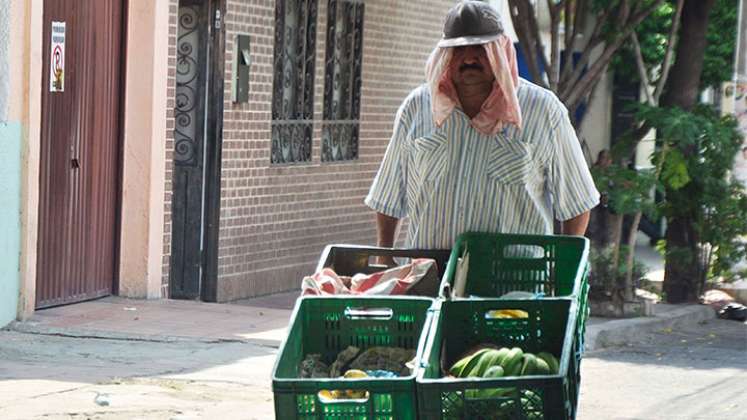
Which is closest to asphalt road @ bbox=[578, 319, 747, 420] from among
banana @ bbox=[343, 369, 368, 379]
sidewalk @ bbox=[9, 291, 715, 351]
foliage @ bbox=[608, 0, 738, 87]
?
sidewalk @ bbox=[9, 291, 715, 351]

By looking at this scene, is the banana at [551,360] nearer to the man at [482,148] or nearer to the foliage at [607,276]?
the man at [482,148]

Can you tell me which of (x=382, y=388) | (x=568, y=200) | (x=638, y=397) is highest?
(x=568, y=200)

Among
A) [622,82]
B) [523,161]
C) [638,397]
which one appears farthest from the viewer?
[622,82]

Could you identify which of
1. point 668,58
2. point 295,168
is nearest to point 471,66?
point 295,168

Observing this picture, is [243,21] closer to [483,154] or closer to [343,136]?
[343,136]

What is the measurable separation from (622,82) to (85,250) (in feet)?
53.7

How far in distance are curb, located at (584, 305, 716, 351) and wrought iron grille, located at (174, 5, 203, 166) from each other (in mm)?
3607

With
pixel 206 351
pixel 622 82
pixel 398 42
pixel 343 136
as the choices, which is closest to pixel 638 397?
pixel 206 351

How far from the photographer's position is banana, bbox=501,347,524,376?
465 cm

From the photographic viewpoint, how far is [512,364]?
15.3ft

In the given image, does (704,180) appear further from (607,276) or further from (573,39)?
(573,39)

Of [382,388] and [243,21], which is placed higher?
[243,21]

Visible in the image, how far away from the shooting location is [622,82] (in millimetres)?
26484

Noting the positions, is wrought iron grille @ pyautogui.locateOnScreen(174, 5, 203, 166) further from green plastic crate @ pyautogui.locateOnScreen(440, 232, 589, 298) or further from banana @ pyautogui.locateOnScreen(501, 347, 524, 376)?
banana @ pyautogui.locateOnScreen(501, 347, 524, 376)
